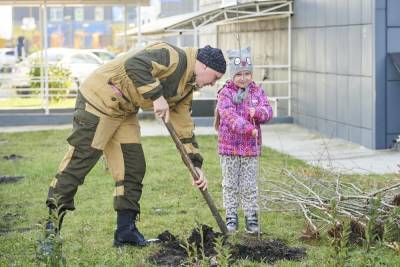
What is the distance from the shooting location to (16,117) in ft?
61.8

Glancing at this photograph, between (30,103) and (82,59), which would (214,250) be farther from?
(82,59)

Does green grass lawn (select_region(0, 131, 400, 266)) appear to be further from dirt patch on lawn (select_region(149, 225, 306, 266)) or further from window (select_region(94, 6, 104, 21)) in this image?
window (select_region(94, 6, 104, 21))

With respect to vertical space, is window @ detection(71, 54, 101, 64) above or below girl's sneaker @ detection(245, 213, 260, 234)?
above

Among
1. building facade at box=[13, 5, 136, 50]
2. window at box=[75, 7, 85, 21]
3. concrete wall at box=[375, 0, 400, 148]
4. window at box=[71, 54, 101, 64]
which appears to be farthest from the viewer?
window at box=[75, 7, 85, 21]

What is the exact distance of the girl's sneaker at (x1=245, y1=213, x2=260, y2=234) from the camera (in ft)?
24.1

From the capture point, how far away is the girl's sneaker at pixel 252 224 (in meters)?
7.36

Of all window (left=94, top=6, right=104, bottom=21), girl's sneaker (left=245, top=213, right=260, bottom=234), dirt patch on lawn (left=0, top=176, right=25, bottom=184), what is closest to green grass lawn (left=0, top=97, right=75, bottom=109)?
dirt patch on lawn (left=0, top=176, right=25, bottom=184)

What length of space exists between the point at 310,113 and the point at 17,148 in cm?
530

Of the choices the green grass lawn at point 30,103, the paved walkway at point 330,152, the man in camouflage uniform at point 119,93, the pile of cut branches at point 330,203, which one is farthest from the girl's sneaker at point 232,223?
the green grass lawn at point 30,103

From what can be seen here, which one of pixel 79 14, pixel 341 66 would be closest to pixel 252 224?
pixel 341 66

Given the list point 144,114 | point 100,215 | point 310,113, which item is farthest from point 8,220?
point 144,114

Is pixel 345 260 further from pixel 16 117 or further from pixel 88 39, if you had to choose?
pixel 88 39

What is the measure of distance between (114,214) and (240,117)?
1767 mm

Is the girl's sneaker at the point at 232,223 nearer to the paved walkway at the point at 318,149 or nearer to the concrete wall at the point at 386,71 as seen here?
the paved walkway at the point at 318,149
